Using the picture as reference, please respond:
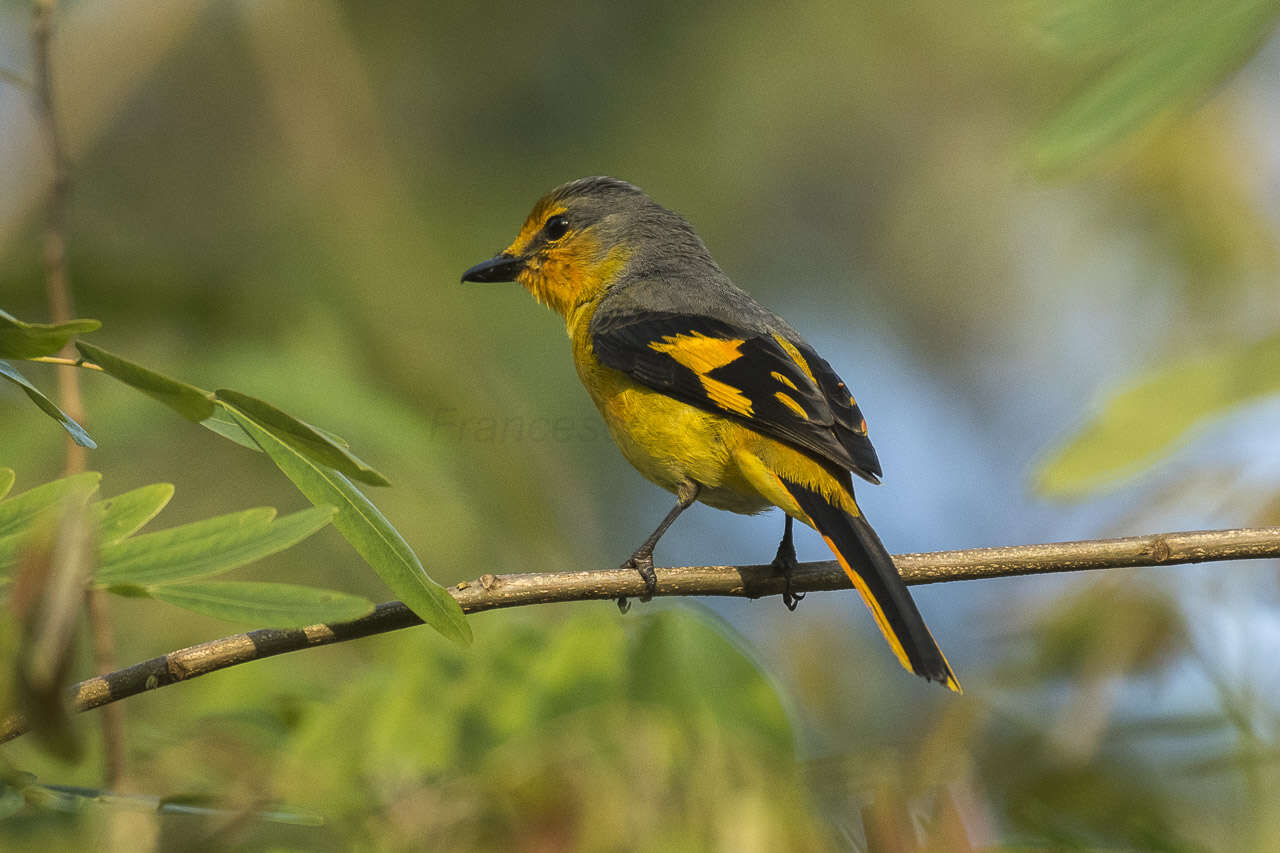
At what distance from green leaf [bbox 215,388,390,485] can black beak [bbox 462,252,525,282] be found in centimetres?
305

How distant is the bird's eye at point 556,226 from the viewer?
4.73m

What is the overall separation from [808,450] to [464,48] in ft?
17.3

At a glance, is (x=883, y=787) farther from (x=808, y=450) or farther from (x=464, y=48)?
(x=464, y=48)

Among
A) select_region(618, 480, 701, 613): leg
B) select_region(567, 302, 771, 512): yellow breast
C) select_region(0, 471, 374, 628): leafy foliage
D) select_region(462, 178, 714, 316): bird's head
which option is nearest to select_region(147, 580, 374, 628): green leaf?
select_region(0, 471, 374, 628): leafy foliage

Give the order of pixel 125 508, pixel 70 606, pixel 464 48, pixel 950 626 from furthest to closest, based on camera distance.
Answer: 1. pixel 464 48
2. pixel 950 626
3. pixel 125 508
4. pixel 70 606

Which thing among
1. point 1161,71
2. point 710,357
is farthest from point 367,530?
point 710,357

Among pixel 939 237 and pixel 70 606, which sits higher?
pixel 939 237

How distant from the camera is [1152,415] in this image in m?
2.74

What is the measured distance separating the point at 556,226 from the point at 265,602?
11.2 ft

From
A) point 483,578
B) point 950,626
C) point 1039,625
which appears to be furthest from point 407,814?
point 950,626

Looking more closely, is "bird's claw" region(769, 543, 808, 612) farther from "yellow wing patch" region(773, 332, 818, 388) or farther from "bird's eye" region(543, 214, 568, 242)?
"bird's eye" region(543, 214, 568, 242)

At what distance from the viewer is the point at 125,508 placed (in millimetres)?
1525

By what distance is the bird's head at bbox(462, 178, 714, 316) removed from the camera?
461 cm

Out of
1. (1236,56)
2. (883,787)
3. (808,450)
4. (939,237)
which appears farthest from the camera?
(939,237)
